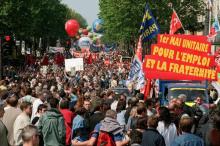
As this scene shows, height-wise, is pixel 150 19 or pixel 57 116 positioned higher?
pixel 150 19

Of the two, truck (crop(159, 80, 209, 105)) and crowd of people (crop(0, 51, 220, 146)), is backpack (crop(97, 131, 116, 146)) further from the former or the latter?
truck (crop(159, 80, 209, 105))

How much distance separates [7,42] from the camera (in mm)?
29844

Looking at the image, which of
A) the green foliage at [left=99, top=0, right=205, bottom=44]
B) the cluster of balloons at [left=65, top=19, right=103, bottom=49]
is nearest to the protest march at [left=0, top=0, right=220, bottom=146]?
the cluster of balloons at [left=65, top=19, right=103, bottom=49]

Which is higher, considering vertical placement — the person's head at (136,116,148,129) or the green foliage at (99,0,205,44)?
the green foliage at (99,0,205,44)

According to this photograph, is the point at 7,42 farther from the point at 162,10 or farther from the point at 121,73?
the point at 162,10

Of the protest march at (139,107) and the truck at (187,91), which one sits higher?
the protest march at (139,107)

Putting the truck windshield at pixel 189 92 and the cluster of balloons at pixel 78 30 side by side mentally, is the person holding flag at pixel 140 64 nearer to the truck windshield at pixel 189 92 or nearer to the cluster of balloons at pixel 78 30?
the truck windshield at pixel 189 92

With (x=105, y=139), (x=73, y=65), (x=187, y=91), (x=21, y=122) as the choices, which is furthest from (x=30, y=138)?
(x=73, y=65)

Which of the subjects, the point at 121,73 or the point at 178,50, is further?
the point at 121,73

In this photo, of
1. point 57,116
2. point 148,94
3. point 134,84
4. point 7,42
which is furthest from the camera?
point 7,42

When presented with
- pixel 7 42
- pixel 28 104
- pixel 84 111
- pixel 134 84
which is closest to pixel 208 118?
pixel 84 111

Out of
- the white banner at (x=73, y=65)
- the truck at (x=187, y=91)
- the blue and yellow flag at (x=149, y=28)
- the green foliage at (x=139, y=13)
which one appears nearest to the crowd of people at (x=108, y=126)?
the truck at (x=187, y=91)

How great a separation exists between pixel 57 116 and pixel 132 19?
49558 mm

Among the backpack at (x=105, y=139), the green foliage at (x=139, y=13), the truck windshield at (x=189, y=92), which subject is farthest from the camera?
the green foliage at (x=139, y=13)
